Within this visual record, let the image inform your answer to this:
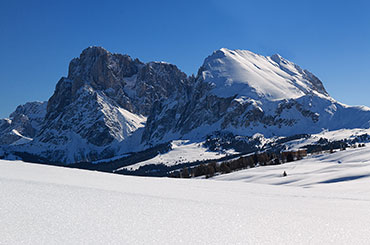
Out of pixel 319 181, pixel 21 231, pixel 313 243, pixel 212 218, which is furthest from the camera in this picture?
pixel 319 181

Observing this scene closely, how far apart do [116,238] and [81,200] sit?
2.30 meters

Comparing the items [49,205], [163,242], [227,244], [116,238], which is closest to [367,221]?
[227,244]

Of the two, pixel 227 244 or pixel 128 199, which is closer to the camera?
pixel 227 244

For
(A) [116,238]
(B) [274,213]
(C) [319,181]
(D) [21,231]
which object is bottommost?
(C) [319,181]

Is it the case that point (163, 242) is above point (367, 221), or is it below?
above

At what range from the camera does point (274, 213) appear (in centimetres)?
763

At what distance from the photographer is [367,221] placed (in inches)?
305

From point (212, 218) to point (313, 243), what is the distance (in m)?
1.91

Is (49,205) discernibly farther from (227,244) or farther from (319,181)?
(319,181)

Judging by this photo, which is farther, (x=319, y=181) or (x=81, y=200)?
(x=319, y=181)

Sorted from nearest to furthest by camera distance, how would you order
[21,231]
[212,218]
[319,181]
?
[21,231] < [212,218] < [319,181]

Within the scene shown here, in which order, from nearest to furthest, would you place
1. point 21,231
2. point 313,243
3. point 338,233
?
point 21,231 → point 313,243 → point 338,233

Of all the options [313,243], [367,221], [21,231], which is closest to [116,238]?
[21,231]

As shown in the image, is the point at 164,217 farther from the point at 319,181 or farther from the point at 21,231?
the point at 319,181
